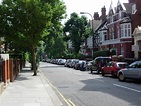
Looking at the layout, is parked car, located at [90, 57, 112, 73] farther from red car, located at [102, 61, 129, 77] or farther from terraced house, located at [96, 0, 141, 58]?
terraced house, located at [96, 0, 141, 58]

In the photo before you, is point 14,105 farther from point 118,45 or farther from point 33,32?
point 118,45

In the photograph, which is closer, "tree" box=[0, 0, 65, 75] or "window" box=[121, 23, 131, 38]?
"tree" box=[0, 0, 65, 75]

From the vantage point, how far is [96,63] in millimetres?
34500

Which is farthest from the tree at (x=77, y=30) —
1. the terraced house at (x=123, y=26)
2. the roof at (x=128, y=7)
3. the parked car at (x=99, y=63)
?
the parked car at (x=99, y=63)

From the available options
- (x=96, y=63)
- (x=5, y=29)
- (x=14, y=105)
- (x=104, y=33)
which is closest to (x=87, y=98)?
(x=14, y=105)

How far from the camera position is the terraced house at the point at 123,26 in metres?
48.7

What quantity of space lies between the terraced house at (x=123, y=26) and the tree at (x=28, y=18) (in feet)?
70.9

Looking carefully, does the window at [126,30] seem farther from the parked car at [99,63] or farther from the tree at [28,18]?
the tree at [28,18]

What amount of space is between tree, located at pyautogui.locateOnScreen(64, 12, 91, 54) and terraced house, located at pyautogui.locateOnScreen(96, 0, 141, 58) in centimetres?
1126

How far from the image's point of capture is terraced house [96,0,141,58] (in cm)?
4869

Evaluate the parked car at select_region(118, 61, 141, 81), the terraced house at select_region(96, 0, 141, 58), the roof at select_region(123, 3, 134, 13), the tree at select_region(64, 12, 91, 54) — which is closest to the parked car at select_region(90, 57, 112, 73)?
the parked car at select_region(118, 61, 141, 81)

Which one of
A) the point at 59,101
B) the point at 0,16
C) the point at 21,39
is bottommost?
the point at 59,101

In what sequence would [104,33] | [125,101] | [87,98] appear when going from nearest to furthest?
1. [125,101]
2. [87,98]
3. [104,33]

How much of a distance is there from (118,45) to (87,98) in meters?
40.0
